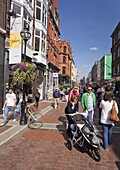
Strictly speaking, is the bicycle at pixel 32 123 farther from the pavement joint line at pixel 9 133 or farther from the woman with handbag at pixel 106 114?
the woman with handbag at pixel 106 114

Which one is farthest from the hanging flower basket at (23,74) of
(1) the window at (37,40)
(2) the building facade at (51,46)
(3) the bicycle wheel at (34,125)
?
(2) the building facade at (51,46)

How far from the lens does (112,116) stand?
4789 millimetres

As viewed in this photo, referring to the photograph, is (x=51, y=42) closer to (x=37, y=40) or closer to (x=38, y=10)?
(x=37, y=40)

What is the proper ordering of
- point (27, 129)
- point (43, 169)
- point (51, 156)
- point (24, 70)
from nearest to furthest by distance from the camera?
point (43, 169), point (51, 156), point (27, 129), point (24, 70)

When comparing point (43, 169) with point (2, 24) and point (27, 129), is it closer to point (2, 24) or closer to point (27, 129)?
point (27, 129)

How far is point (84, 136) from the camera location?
4.51m

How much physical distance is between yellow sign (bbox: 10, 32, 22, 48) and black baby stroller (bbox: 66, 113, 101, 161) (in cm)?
715

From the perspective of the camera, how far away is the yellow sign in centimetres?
1062

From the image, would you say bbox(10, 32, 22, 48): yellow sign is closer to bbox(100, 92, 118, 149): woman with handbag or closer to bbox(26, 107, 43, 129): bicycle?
bbox(26, 107, 43, 129): bicycle

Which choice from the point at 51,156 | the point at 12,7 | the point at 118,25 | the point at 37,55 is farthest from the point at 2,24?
the point at 118,25

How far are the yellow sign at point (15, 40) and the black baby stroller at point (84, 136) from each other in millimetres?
7148

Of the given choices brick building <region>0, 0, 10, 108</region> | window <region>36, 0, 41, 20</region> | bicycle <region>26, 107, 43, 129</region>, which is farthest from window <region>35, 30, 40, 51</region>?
bicycle <region>26, 107, 43, 129</region>

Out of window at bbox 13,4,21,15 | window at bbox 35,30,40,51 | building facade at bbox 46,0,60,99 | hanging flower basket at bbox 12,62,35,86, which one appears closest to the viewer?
hanging flower basket at bbox 12,62,35,86

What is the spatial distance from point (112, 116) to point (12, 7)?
1086 centimetres
